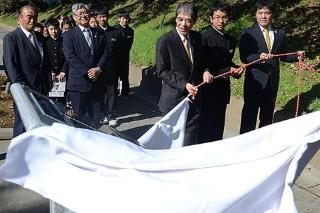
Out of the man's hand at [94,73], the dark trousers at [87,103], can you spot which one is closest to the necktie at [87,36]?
the man's hand at [94,73]

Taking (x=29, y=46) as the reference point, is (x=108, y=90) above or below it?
below

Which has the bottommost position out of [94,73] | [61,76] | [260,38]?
[61,76]

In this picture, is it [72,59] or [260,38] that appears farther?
[72,59]

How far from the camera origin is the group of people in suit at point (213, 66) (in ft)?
15.4

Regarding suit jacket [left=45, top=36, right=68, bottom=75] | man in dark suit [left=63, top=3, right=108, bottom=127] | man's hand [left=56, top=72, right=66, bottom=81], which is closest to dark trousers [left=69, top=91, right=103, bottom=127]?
man in dark suit [left=63, top=3, right=108, bottom=127]

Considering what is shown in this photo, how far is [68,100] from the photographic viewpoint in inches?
253

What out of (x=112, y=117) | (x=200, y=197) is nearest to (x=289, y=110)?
(x=112, y=117)

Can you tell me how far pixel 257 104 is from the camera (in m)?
5.75

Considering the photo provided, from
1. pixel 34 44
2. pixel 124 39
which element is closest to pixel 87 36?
pixel 34 44

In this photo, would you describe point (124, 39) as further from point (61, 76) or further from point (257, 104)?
point (257, 104)

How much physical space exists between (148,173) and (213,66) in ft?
10.7

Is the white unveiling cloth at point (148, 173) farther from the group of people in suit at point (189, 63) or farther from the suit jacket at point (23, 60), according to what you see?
the suit jacket at point (23, 60)

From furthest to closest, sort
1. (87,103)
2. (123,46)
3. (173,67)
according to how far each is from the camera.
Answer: (123,46), (87,103), (173,67)

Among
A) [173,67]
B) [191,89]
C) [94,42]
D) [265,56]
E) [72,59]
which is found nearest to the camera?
[191,89]
